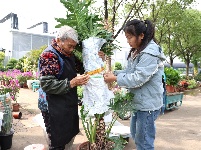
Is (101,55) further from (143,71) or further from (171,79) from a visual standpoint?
(171,79)

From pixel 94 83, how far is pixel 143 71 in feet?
1.66

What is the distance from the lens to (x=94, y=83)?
250 cm

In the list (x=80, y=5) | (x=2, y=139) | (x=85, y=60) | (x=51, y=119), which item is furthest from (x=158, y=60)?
(x=2, y=139)

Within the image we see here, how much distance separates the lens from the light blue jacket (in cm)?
233

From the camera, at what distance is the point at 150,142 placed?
2.51 m

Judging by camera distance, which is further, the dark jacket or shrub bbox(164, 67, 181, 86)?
shrub bbox(164, 67, 181, 86)

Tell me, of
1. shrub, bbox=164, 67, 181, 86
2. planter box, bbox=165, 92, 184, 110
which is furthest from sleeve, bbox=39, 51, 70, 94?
shrub, bbox=164, 67, 181, 86

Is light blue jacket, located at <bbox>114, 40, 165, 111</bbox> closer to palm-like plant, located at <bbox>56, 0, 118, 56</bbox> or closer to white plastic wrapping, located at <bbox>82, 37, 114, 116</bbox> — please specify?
white plastic wrapping, located at <bbox>82, 37, 114, 116</bbox>

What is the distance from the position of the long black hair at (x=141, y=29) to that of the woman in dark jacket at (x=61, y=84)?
536 mm

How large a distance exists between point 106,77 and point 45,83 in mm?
604

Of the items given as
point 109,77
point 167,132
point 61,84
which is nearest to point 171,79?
point 167,132

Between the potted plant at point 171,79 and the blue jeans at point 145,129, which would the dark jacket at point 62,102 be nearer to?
the blue jeans at point 145,129

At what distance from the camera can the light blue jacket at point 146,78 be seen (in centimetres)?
233

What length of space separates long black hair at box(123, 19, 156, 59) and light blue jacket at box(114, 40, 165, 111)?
0.05 meters
